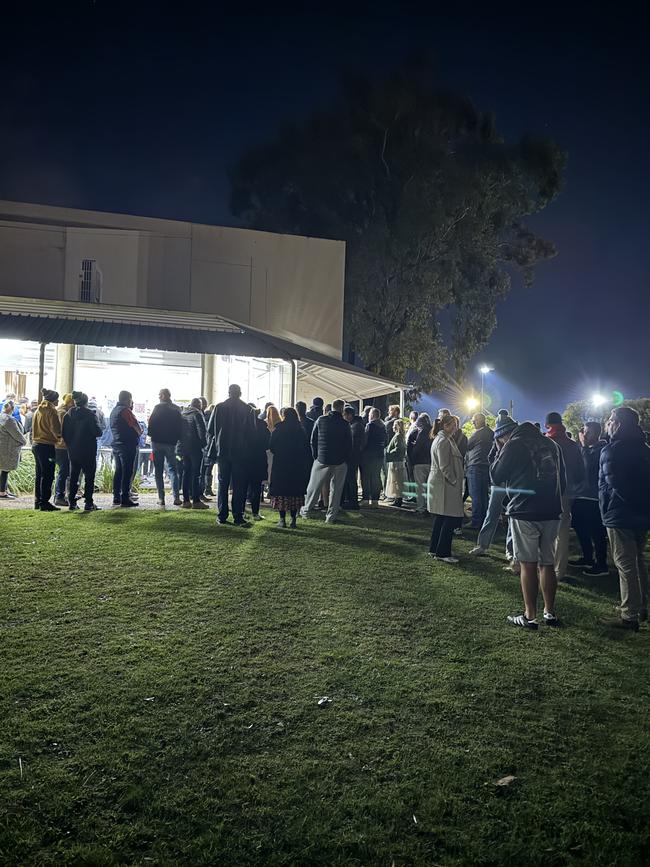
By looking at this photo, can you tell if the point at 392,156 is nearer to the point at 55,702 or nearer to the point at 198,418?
the point at 198,418

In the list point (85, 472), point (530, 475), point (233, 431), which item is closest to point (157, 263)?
point (85, 472)

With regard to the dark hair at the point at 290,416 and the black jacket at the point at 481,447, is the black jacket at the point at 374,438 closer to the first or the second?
the black jacket at the point at 481,447

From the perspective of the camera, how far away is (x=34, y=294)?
1888 cm

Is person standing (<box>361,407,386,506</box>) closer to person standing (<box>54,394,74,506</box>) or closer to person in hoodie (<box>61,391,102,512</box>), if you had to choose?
person in hoodie (<box>61,391,102,512</box>)

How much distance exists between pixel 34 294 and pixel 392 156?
55.6 ft

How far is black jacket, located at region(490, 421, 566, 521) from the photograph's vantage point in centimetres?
510

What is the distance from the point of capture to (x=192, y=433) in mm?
10070

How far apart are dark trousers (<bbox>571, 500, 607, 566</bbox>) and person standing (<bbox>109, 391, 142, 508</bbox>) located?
6730 mm

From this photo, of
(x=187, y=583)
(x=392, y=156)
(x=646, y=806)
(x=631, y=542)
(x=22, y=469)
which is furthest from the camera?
(x=392, y=156)

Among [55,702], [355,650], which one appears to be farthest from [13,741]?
[355,650]

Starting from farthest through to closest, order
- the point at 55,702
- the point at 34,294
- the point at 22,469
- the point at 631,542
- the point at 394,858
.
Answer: the point at 34,294
the point at 22,469
the point at 631,542
the point at 55,702
the point at 394,858

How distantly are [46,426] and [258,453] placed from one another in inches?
129

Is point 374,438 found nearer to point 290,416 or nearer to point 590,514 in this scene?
point 290,416

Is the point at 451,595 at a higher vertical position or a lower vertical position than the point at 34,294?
lower
